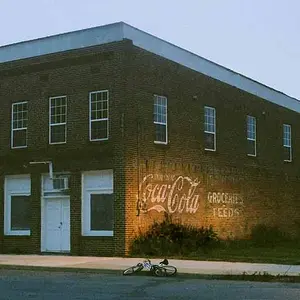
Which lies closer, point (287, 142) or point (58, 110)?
point (58, 110)

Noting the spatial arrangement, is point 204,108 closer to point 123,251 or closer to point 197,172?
point 197,172

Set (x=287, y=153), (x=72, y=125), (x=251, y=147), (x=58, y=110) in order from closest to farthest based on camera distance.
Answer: (x=72, y=125), (x=58, y=110), (x=251, y=147), (x=287, y=153)

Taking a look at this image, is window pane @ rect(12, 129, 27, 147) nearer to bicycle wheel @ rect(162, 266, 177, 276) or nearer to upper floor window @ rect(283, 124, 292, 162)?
bicycle wheel @ rect(162, 266, 177, 276)

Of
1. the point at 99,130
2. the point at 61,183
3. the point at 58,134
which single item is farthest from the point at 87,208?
the point at 58,134

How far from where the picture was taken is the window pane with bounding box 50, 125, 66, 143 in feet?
92.4

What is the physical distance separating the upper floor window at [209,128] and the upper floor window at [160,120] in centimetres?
334

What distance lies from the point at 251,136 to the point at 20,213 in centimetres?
1278

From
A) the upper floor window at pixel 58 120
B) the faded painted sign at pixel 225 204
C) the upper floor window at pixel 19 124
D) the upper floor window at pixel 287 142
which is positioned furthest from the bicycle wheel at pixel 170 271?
the upper floor window at pixel 287 142

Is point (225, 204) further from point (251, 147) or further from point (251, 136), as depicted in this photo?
point (251, 136)

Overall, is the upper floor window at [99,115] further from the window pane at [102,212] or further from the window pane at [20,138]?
the window pane at [20,138]

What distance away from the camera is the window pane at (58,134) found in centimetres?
2817

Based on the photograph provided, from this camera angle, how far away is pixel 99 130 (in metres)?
27.1

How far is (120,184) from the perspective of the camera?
26.2 m

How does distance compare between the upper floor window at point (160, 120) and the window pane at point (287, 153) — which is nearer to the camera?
the upper floor window at point (160, 120)
